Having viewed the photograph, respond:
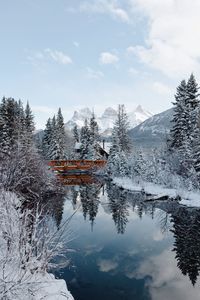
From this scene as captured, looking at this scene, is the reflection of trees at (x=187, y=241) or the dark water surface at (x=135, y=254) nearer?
the dark water surface at (x=135, y=254)

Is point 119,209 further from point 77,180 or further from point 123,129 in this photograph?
point 123,129

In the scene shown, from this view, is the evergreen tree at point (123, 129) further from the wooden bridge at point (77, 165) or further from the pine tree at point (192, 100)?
the pine tree at point (192, 100)

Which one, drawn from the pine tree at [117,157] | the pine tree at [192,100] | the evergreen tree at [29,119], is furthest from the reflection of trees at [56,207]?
the evergreen tree at [29,119]

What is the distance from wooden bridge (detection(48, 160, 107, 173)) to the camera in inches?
1806

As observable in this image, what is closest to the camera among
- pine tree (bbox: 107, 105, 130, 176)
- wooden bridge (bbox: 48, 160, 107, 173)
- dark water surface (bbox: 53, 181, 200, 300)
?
dark water surface (bbox: 53, 181, 200, 300)

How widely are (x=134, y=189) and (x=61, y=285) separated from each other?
67.4 feet

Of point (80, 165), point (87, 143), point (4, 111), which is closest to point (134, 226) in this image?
point (4, 111)

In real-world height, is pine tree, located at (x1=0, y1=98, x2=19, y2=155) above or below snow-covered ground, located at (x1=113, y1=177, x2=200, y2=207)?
above

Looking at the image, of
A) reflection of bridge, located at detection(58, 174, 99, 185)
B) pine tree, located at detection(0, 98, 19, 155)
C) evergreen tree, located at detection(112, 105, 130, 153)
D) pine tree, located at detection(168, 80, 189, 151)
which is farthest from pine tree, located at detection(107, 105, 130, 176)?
pine tree, located at detection(0, 98, 19, 155)

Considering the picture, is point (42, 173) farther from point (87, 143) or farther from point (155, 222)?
point (87, 143)

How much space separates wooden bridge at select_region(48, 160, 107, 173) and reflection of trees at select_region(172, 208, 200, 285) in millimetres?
30622

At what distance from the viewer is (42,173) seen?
66.9ft

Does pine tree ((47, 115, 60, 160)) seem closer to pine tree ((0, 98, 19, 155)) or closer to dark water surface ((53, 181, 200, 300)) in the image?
pine tree ((0, 98, 19, 155))

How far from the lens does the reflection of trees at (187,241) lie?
9.41m
